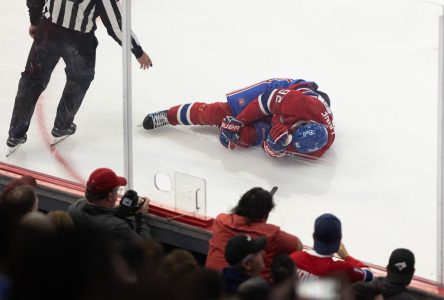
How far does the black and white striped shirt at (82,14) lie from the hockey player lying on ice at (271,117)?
0.34m

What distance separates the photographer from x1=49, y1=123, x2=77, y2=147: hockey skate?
14.5 feet

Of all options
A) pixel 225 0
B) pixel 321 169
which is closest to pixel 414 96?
pixel 321 169

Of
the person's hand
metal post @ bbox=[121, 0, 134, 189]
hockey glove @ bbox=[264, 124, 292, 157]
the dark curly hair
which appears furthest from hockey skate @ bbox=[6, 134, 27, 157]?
the dark curly hair

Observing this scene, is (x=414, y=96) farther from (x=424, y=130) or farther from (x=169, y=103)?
(x=169, y=103)

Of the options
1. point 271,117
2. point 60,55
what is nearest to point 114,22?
point 60,55

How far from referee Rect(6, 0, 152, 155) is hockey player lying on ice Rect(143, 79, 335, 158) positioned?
0.40 meters

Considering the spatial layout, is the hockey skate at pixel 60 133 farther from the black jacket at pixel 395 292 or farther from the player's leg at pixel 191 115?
the black jacket at pixel 395 292

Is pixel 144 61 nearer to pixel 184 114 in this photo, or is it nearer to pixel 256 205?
pixel 184 114

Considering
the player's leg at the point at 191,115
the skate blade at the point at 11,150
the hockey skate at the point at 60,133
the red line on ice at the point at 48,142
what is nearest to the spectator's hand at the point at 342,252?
the player's leg at the point at 191,115

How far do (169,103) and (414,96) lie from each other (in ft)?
3.46

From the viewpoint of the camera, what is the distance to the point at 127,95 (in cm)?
415

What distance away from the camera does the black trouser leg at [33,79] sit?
Answer: 4.41 meters

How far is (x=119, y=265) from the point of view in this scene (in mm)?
1666

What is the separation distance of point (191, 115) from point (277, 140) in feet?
1.44
